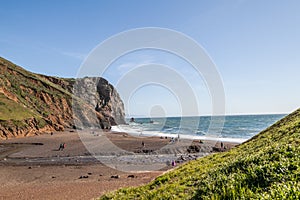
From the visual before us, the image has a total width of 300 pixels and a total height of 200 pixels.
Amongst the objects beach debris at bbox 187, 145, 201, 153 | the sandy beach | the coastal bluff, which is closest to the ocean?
beach debris at bbox 187, 145, 201, 153

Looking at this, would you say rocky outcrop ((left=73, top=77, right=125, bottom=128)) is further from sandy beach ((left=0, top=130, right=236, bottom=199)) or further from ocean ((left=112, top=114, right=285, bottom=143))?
sandy beach ((left=0, top=130, right=236, bottom=199))

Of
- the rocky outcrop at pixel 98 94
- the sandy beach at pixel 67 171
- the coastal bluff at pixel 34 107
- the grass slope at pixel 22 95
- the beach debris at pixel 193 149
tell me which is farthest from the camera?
the rocky outcrop at pixel 98 94

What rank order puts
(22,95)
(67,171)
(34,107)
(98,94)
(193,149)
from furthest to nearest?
(98,94), (22,95), (34,107), (193,149), (67,171)

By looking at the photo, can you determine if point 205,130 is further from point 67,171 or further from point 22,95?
point 67,171

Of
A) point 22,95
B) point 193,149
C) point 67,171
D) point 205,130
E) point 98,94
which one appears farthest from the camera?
point 98,94

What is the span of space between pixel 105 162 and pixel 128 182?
11.6 metres

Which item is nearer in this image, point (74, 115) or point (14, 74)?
point (14, 74)

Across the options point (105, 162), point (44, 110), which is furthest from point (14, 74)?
point (105, 162)

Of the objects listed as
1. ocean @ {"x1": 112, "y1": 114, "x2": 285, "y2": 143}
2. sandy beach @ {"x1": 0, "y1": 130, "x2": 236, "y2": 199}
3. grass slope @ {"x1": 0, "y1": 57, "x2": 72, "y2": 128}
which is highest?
grass slope @ {"x1": 0, "y1": 57, "x2": 72, "y2": 128}

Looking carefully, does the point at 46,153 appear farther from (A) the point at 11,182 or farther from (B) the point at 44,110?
(B) the point at 44,110

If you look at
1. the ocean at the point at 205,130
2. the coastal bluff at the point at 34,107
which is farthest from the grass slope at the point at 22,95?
the ocean at the point at 205,130

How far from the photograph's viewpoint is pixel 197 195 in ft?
22.1

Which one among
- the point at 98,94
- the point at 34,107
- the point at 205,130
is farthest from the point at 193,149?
the point at 98,94

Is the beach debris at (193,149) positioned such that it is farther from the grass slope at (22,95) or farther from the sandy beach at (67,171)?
the grass slope at (22,95)
